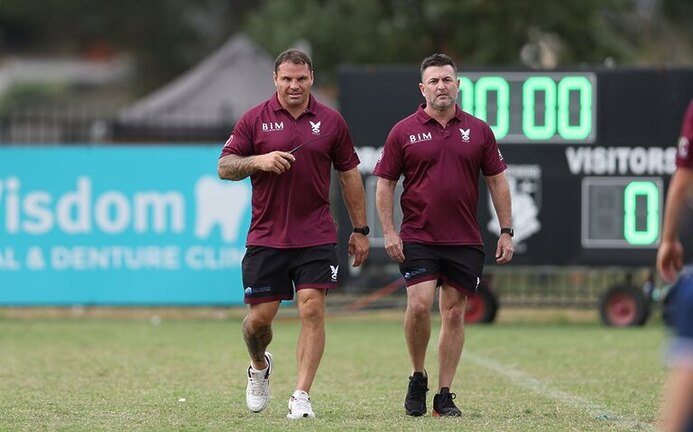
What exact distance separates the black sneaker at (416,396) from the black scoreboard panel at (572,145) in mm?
8445

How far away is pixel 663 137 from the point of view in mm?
18266

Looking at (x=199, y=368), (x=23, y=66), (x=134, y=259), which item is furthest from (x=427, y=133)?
(x=23, y=66)

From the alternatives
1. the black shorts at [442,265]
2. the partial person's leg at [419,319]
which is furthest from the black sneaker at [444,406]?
the black shorts at [442,265]

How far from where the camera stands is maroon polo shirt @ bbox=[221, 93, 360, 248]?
956 centimetres

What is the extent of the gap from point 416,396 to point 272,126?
1.81 meters

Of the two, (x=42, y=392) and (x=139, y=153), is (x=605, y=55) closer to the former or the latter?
(x=139, y=153)

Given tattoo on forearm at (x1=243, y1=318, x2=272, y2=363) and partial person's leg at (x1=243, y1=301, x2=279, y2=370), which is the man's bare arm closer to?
partial person's leg at (x1=243, y1=301, x2=279, y2=370)

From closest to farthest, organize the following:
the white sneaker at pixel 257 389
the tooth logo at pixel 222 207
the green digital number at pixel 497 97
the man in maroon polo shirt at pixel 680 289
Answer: the man in maroon polo shirt at pixel 680 289 → the white sneaker at pixel 257 389 → the green digital number at pixel 497 97 → the tooth logo at pixel 222 207

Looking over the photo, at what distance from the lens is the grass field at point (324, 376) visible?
367 inches

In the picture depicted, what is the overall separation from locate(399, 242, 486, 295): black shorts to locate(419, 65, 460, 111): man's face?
0.86 m

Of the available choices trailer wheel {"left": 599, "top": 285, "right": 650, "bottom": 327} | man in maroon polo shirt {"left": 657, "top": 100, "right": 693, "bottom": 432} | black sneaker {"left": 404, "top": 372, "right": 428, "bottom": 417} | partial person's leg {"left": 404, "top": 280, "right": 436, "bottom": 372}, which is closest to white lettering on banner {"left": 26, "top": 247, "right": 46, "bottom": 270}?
trailer wheel {"left": 599, "top": 285, "right": 650, "bottom": 327}

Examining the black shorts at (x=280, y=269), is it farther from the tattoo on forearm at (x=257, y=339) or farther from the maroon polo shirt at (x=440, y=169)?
the maroon polo shirt at (x=440, y=169)

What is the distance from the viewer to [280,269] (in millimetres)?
9594

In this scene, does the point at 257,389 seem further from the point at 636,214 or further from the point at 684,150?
the point at 636,214
